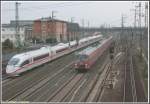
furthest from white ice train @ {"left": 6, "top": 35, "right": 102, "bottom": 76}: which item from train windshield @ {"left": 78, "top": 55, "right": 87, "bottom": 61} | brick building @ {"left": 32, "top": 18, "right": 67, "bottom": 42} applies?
brick building @ {"left": 32, "top": 18, "right": 67, "bottom": 42}

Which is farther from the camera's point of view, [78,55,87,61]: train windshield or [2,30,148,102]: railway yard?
[78,55,87,61]: train windshield

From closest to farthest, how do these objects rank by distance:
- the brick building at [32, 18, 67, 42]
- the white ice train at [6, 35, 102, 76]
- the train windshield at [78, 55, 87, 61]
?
the white ice train at [6, 35, 102, 76]
the train windshield at [78, 55, 87, 61]
the brick building at [32, 18, 67, 42]

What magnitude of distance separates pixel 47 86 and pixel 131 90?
19.8ft

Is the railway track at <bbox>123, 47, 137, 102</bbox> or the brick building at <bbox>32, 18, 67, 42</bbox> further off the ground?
the brick building at <bbox>32, 18, 67, 42</bbox>

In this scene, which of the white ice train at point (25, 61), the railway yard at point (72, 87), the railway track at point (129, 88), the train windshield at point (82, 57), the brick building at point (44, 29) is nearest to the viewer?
the railway track at point (129, 88)

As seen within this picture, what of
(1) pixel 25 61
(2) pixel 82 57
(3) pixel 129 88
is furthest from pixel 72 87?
(2) pixel 82 57

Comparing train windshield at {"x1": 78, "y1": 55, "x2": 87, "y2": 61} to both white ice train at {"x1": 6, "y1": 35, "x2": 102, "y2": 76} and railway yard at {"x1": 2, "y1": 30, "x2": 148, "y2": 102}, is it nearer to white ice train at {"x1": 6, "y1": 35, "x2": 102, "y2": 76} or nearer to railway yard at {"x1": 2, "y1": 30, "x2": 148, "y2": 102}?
railway yard at {"x1": 2, "y1": 30, "x2": 148, "y2": 102}

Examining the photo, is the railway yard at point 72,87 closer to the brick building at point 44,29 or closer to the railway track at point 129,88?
the railway track at point 129,88

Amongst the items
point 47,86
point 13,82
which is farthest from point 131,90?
point 13,82

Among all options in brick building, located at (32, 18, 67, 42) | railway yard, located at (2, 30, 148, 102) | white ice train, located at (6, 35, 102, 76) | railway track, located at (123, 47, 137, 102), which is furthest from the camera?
brick building, located at (32, 18, 67, 42)

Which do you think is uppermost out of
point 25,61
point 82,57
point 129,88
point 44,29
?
point 44,29

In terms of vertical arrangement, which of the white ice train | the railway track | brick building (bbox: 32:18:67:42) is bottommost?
the railway track

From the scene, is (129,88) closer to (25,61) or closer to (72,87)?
(72,87)

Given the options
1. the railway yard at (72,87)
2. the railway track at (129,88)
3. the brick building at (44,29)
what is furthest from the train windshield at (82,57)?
A: the brick building at (44,29)
